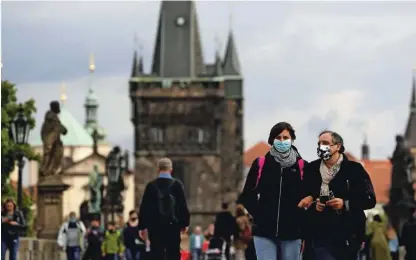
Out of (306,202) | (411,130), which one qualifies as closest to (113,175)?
(306,202)

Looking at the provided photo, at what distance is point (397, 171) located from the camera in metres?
109

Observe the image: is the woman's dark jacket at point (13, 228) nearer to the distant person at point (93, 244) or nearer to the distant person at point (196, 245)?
the distant person at point (93, 244)

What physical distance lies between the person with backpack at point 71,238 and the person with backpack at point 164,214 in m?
9.46

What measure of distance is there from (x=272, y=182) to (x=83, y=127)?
17975 cm

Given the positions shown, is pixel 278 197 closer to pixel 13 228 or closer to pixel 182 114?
pixel 13 228

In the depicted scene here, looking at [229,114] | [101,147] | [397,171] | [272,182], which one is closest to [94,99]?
[101,147]

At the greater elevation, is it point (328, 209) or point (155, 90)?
point (155, 90)

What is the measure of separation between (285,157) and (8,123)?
34848 millimetres

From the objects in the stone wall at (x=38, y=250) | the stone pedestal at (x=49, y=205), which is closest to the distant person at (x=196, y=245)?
the stone pedestal at (x=49, y=205)

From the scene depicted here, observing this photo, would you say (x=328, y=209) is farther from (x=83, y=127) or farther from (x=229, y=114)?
(x=83, y=127)

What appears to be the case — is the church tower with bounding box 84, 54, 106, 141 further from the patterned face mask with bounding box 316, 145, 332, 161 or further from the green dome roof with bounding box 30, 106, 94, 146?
the patterned face mask with bounding box 316, 145, 332, 161

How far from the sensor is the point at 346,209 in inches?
491

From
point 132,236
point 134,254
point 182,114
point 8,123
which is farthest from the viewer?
point 182,114

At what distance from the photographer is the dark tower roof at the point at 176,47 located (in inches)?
5418
